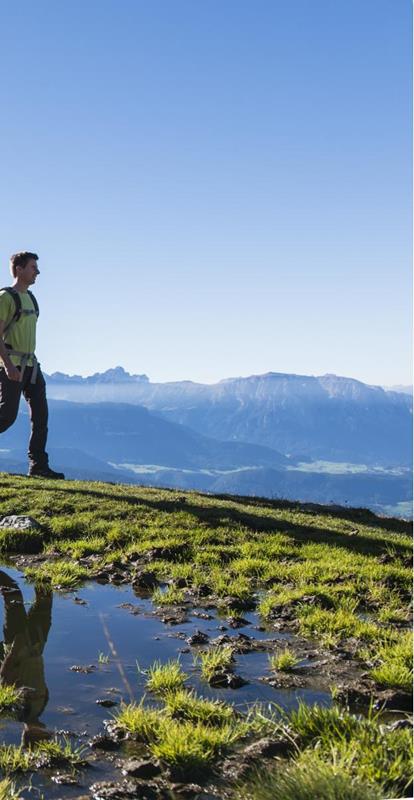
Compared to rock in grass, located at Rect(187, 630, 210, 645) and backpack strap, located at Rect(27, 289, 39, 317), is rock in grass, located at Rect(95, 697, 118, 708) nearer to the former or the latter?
rock in grass, located at Rect(187, 630, 210, 645)

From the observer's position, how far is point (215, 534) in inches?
485

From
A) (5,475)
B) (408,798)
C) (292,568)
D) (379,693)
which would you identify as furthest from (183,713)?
(5,475)

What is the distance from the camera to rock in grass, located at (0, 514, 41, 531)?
12359mm

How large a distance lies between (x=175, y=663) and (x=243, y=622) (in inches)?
73.2

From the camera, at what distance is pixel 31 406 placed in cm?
1850

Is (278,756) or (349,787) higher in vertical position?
(349,787)

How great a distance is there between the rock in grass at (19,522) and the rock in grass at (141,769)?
8204 millimetres

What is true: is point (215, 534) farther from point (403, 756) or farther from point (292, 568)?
point (403, 756)

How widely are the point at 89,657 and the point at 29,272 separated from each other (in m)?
12.4

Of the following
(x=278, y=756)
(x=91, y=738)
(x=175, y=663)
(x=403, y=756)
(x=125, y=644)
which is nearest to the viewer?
(x=403, y=756)

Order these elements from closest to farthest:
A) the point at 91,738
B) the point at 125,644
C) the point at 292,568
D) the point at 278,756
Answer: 1. the point at 278,756
2. the point at 91,738
3. the point at 125,644
4. the point at 292,568

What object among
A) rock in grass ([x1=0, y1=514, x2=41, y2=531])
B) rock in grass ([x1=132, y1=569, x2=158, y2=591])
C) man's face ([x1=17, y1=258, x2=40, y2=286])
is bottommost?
rock in grass ([x1=132, y1=569, x2=158, y2=591])

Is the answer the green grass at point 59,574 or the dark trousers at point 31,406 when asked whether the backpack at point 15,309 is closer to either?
the dark trousers at point 31,406

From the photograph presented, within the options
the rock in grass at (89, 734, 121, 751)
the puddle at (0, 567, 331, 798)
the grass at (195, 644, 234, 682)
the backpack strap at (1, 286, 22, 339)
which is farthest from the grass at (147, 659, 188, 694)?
the backpack strap at (1, 286, 22, 339)
